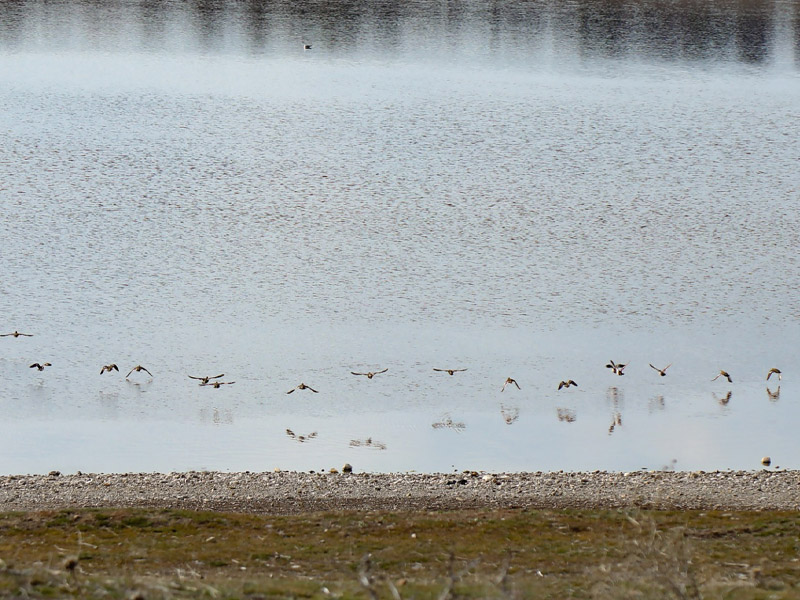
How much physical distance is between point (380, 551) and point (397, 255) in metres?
17.9

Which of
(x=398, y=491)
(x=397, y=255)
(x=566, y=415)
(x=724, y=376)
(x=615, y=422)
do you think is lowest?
(x=398, y=491)

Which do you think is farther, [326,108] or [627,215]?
Answer: [326,108]

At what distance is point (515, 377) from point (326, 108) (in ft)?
91.4

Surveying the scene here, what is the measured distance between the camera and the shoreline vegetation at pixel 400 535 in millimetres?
8422

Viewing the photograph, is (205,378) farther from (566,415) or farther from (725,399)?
(725,399)

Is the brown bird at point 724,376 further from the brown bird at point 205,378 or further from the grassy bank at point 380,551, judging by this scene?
the brown bird at point 205,378

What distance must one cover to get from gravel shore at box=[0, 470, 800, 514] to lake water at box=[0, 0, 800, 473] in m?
1.21

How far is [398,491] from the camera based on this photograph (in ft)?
52.3

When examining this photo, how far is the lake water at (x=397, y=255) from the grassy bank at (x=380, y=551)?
410cm

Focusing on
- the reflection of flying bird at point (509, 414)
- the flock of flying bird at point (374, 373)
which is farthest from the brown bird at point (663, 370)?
the reflection of flying bird at point (509, 414)

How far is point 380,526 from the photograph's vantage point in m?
13.4

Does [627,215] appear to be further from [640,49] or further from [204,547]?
[640,49]

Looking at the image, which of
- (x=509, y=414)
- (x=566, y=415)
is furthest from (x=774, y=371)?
(x=509, y=414)

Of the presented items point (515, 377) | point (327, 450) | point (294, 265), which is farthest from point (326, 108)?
point (327, 450)
